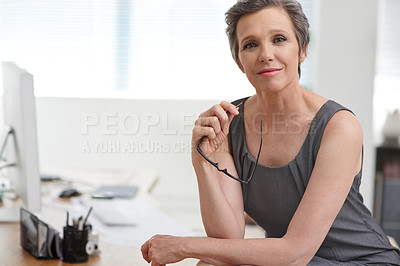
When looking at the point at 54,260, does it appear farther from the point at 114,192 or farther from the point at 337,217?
the point at 114,192

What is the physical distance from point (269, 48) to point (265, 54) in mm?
24

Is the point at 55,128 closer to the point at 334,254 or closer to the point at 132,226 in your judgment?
the point at 132,226

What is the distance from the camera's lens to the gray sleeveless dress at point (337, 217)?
4.61ft

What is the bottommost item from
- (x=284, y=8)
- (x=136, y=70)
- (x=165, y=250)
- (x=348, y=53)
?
(x=165, y=250)

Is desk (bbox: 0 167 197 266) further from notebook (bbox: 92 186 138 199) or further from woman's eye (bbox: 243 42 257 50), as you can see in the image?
woman's eye (bbox: 243 42 257 50)

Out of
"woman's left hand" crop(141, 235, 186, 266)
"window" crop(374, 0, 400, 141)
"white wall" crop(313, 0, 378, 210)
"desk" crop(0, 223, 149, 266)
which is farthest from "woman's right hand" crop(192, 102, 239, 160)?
"window" crop(374, 0, 400, 141)

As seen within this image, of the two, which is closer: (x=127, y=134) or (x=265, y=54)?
(x=265, y=54)

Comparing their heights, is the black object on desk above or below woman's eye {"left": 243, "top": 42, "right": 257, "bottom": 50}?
below

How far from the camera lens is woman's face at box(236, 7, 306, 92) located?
139 cm

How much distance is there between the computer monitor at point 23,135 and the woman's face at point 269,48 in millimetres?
710

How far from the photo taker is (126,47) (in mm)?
4133

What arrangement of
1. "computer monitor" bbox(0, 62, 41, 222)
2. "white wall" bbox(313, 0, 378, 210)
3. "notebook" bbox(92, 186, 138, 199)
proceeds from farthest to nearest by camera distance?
"white wall" bbox(313, 0, 378, 210)
"notebook" bbox(92, 186, 138, 199)
"computer monitor" bbox(0, 62, 41, 222)

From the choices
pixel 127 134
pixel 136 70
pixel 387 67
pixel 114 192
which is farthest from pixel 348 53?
pixel 114 192

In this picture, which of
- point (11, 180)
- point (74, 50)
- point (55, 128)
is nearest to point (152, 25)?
point (74, 50)
